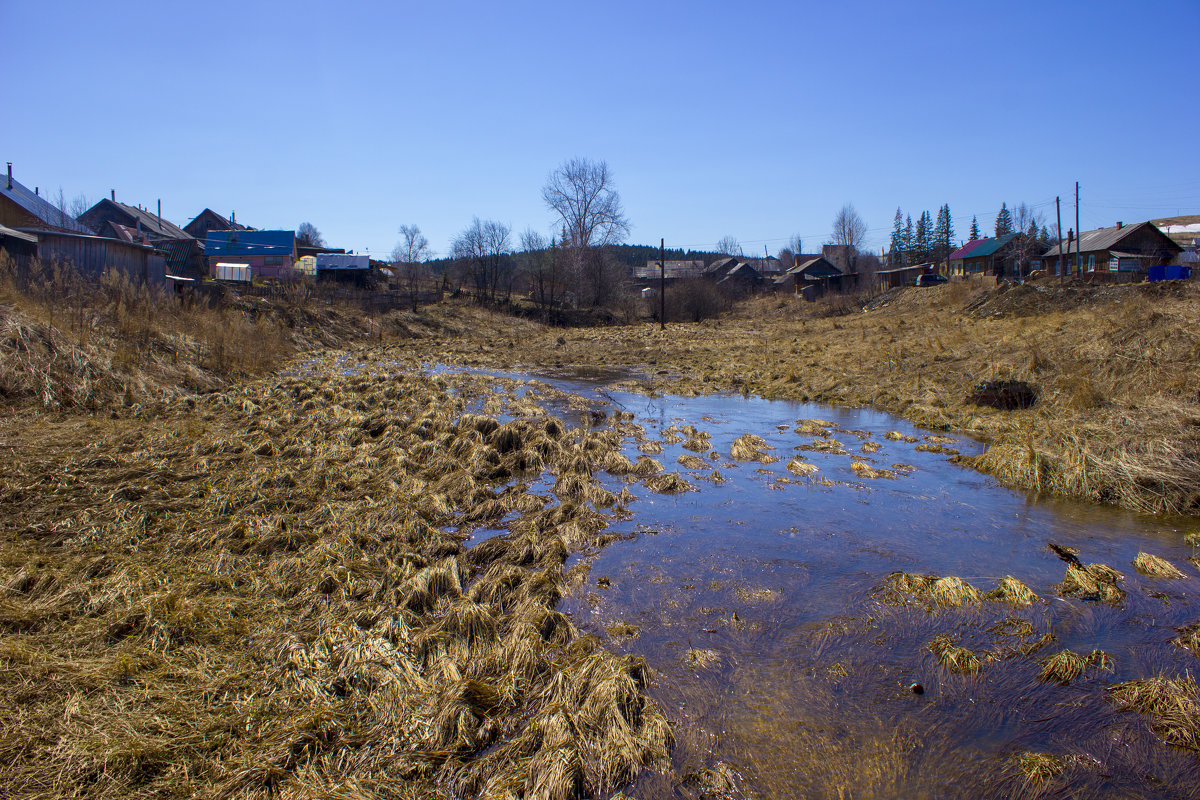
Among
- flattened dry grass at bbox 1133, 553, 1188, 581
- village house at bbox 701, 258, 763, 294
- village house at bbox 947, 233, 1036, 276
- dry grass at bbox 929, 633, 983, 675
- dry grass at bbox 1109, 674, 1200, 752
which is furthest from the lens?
village house at bbox 701, 258, 763, 294

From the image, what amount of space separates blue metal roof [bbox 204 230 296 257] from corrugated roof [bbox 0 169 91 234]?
536 inches

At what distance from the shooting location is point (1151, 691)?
4457mm

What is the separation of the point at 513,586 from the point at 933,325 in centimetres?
2714

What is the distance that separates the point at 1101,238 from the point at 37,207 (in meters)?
76.3

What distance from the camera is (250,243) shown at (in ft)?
184

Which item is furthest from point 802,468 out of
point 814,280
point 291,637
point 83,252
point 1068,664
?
point 814,280

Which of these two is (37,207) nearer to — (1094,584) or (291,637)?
(291,637)

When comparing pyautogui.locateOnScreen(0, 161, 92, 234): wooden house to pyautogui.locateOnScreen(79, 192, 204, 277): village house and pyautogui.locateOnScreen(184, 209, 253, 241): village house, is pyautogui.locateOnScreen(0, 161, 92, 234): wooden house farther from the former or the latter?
pyautogui.locateOnScreen(184, 209, 253, 241): village house

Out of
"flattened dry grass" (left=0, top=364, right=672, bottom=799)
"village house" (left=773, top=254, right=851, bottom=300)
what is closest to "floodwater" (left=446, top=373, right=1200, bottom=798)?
"flattened dry grass" (left=0, top=364, right=672, bottom=799)

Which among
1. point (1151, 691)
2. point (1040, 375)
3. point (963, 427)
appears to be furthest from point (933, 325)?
point (1151, 691)

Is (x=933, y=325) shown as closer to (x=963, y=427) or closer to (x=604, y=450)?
(x=963, y=427)

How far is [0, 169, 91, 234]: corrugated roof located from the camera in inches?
1463

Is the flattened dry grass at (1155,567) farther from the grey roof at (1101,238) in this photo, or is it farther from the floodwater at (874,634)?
the grey roof at (1101,238)

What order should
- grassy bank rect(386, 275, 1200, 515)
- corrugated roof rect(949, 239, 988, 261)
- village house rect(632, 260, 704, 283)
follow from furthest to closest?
village house rect(632, 260, 704, 283) → corrugated roof rect(949, 239, 988, 261) → grassy bank rect(386, 275, 1200, 515)
